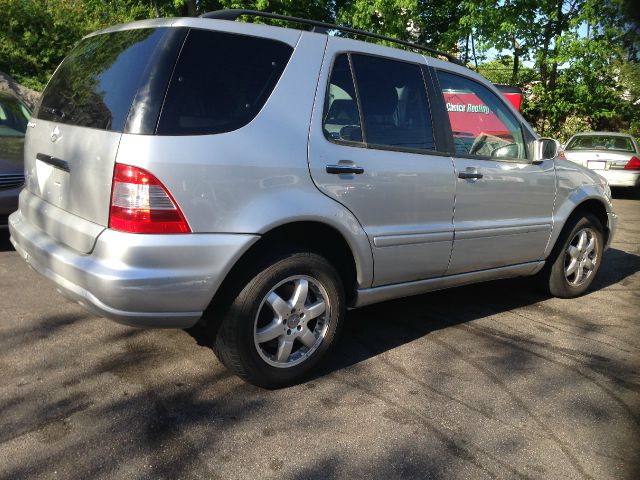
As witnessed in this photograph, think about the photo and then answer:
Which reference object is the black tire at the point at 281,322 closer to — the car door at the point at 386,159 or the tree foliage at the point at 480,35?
the car door at the point at 386,159

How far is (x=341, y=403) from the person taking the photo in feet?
10.2

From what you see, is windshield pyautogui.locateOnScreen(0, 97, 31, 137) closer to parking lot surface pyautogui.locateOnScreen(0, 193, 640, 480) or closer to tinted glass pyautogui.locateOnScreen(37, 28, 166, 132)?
parking lot surface pyautogui.locateOnScreen(0, 193, 640, 480)

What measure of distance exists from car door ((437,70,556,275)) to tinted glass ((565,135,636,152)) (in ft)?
33.2

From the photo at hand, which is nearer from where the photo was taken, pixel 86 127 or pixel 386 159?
pixel 86 127

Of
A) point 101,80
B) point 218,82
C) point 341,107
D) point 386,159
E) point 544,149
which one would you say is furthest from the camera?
point 544,149

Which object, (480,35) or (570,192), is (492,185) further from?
(480,35)

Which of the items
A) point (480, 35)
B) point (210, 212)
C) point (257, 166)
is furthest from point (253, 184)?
point (480, 35)

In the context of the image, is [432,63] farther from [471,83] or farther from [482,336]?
[482,336]

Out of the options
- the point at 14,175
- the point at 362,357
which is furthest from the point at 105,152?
the point at 14,175

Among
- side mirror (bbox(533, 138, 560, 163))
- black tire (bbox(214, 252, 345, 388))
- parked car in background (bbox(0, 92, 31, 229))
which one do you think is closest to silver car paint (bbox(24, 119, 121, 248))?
black tire (bbox(214, 252, 345, 388))

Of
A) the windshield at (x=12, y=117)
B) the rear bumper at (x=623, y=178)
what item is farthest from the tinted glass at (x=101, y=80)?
the rear bumper at (x=623, y=178)

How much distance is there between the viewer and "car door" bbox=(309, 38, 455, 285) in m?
3.24

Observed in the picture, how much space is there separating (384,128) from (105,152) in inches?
63.2

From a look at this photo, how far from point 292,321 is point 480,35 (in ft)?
46.8
